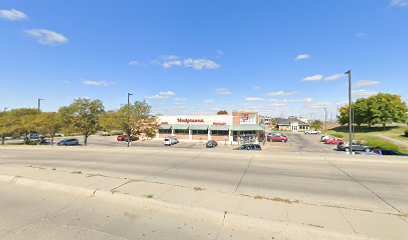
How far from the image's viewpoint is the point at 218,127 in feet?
128

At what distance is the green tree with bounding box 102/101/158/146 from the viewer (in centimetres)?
2559

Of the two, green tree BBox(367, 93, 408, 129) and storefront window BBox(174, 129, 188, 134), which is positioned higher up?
green tree BBox(367, 93, 408, 129)

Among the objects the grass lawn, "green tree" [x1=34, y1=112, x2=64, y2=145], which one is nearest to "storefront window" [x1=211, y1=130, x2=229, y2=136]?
the grass lawn

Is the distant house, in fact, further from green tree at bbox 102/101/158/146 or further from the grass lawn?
green tree at bbox 102/101/158/146

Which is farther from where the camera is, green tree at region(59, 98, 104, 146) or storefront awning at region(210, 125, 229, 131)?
storefront awning at region(210, 125, 229, 131)

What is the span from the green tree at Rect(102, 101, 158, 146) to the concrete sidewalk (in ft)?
58.9

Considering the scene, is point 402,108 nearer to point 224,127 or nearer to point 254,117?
point 254,117

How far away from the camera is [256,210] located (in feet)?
17.1

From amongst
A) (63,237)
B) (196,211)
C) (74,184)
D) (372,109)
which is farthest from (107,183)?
(372,109)

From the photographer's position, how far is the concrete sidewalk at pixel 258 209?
4.26 m

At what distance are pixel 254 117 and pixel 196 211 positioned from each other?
35643mm

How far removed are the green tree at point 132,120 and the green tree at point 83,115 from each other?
61.1 inches

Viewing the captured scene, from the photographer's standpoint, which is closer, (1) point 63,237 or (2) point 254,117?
(1) point 63,237

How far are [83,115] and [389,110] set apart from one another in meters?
75.4
